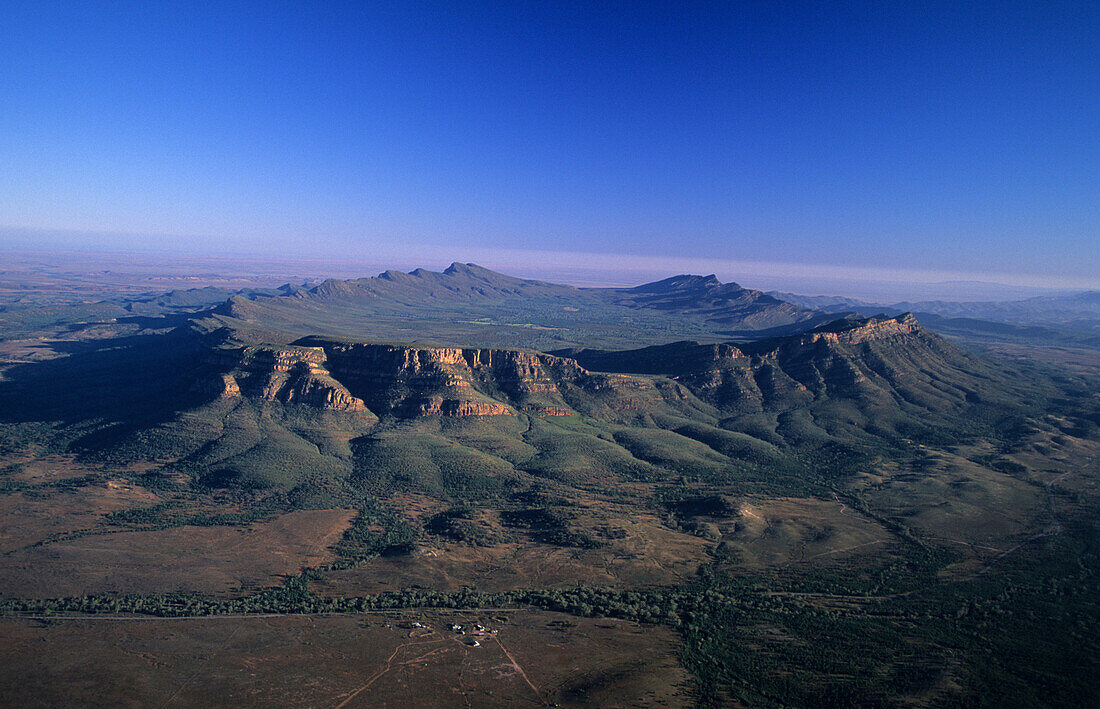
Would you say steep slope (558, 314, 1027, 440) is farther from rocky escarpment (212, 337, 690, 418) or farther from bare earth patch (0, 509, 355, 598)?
bare earth patch (0, 509, 355, 598)

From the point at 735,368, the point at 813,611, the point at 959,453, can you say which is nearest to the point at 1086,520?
the point at 959,453

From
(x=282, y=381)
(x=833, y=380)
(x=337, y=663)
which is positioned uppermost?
(x=833, y=380)

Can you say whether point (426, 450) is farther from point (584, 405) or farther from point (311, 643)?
point (311, 643)

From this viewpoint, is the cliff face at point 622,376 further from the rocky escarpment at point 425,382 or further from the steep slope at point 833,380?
the steep slope at point 833,380

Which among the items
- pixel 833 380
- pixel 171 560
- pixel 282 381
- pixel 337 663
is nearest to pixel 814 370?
pixel 833 380

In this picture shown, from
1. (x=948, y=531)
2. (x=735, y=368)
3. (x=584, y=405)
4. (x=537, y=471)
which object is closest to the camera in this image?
(x=948, y=531)

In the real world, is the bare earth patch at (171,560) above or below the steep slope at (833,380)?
below

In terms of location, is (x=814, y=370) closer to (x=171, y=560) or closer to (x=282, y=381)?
(x=282, y=381)

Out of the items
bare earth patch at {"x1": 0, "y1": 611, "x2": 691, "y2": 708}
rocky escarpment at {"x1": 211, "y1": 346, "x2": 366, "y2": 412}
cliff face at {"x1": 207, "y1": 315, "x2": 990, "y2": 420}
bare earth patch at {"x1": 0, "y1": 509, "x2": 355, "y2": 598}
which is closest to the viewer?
bare earth patch at {"x1": 0, "y1": 611, "x2": 691, "y2": 708}

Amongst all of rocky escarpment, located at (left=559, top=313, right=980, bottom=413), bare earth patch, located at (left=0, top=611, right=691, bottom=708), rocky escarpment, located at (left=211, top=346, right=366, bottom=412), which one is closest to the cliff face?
rocky escarpment, located at (left=211, top=346, right=366, bottom=412)

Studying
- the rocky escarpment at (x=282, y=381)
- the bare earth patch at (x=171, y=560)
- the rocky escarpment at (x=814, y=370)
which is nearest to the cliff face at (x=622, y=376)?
the rocky escarpment at (x=282, y=381)

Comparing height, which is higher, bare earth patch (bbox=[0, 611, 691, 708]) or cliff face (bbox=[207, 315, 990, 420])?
cliff face (bbox=[207, 315, 990, 420])
